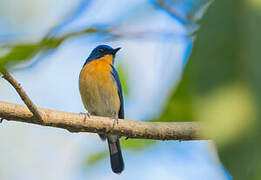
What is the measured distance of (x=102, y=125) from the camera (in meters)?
3.85

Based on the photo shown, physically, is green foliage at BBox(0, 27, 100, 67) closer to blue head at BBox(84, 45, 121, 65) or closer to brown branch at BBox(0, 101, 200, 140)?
brown branch at BBox(0, 101, 200, 140)

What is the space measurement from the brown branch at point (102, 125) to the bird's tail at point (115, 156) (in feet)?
10.1

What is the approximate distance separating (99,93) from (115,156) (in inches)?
50.6

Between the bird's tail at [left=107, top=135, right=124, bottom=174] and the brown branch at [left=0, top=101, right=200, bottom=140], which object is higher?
the brown branch at [left=0, top=101, right=200, bottom=140]

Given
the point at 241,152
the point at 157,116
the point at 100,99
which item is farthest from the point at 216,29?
the point at 100,99

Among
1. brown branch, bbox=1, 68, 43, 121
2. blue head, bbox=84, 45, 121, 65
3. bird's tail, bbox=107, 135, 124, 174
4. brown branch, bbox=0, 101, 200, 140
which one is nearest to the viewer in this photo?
brown branch, bbox=1, 68, 43, 121

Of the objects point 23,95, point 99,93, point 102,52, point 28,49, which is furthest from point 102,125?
point 102,52

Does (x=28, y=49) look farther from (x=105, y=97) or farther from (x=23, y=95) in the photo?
(x=105, y=97)

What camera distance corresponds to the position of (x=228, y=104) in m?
0.36

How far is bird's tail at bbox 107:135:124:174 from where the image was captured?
22.3 feet

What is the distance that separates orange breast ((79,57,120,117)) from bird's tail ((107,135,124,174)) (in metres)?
0.52

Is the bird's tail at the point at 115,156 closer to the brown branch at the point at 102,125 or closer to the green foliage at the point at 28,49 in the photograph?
the brown branch at the point at 102,125

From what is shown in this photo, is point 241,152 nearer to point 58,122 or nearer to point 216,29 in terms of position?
point 216,29

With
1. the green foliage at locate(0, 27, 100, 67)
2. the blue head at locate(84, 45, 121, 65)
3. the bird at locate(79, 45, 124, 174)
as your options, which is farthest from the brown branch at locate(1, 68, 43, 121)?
the blue head at locate(84, 45, 121, 65)
